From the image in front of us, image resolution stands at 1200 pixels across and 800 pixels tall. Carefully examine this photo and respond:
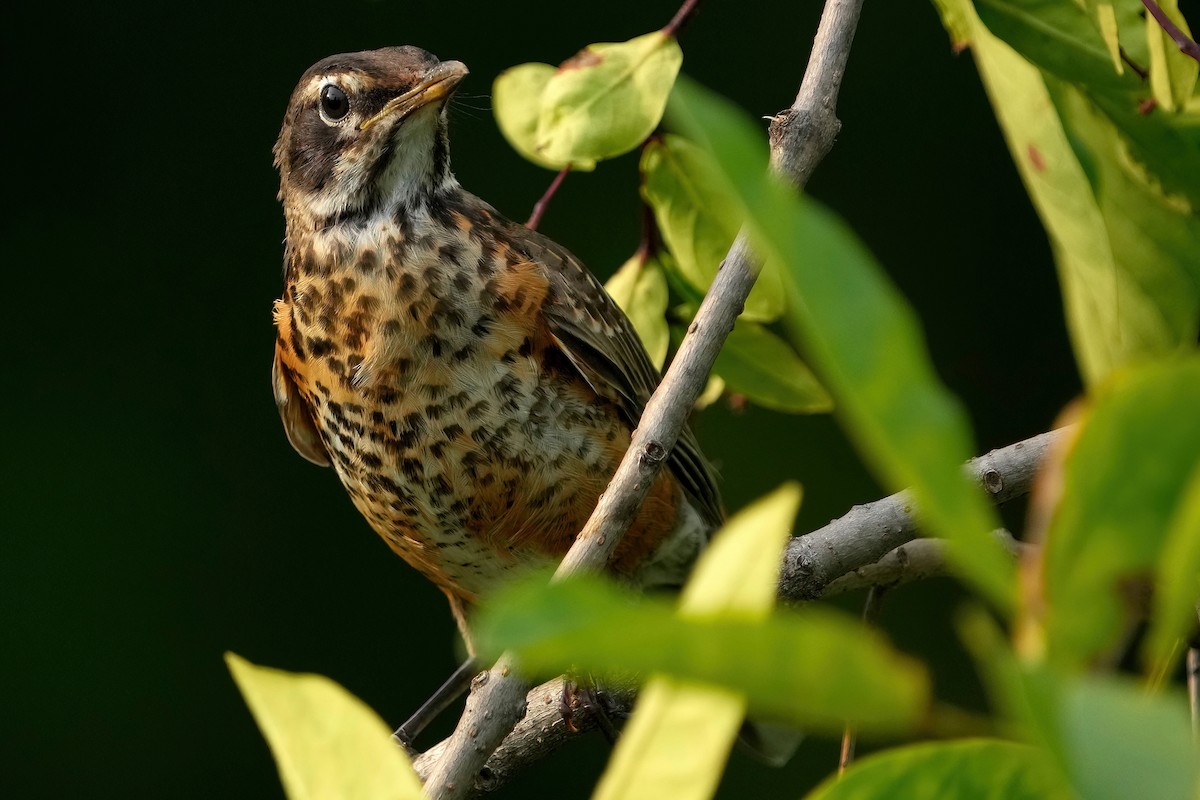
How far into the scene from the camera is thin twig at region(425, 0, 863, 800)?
983 millimetres

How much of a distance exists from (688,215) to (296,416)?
0.93 metres

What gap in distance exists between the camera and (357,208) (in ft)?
6.15

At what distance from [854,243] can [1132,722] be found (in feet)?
0.41

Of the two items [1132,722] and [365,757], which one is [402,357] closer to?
[365,757]

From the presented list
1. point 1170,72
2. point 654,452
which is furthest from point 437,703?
point 1170,72

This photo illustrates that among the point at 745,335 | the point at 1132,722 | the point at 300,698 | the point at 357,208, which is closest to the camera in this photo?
the point at 1132,722

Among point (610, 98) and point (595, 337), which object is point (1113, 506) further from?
point (595, 337)

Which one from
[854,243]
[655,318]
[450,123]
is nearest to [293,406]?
[450,123]

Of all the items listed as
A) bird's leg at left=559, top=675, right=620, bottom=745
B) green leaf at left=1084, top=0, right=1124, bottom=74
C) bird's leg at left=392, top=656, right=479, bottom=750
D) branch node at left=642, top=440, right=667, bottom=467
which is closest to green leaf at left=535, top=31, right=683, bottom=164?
branch node at left=642, top=440, right=667, bottom=467

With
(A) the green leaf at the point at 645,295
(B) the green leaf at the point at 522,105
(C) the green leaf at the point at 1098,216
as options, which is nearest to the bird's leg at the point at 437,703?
(A) the green leaf at the point at 645,295

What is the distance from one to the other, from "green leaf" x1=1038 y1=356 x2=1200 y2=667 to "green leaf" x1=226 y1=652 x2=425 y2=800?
22 cm

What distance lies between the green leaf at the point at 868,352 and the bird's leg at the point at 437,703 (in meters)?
1.74

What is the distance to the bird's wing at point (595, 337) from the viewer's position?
1853mm

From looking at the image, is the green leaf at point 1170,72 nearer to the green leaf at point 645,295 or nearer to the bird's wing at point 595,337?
the green leaf at point 645,295
